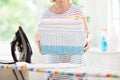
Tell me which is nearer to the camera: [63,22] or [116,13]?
[63,22]

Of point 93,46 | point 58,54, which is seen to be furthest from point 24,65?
point 93,46

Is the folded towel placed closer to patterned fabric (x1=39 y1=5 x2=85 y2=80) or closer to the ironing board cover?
the ironing board cover

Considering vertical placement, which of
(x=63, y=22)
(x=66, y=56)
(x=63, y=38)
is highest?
(x=63, y=22)

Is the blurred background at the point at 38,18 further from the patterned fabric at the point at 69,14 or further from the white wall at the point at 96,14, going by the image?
the patterned fabric at the point at 69,14

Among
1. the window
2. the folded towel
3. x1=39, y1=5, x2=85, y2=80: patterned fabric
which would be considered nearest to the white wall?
the window

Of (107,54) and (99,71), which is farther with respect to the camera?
(107,54)

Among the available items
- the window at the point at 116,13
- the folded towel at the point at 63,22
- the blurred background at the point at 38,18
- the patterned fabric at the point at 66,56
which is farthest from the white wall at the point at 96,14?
the folded towel at the point at 63,22

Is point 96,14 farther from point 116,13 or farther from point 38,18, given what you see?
point 38,18

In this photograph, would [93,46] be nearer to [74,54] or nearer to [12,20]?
[12,20]

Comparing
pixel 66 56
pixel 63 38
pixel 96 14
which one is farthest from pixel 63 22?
pixel 96 14

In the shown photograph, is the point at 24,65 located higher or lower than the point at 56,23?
lower

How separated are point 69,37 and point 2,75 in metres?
0.82

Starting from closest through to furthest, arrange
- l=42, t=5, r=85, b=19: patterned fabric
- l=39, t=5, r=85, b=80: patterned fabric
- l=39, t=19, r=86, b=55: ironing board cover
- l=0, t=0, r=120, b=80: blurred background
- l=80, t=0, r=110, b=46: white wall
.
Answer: l=39, t=19, r=86, b=55: ironing board cover, l=39, t=5, r=85, b=80: patterned fabric, l=42, t=5, r=85, b=19: patterned fabric, l=0, t=0, r=120, b=80: blurred background, l=80, t=0, r=110, b=46: white wall

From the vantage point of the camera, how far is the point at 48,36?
6.24ft
